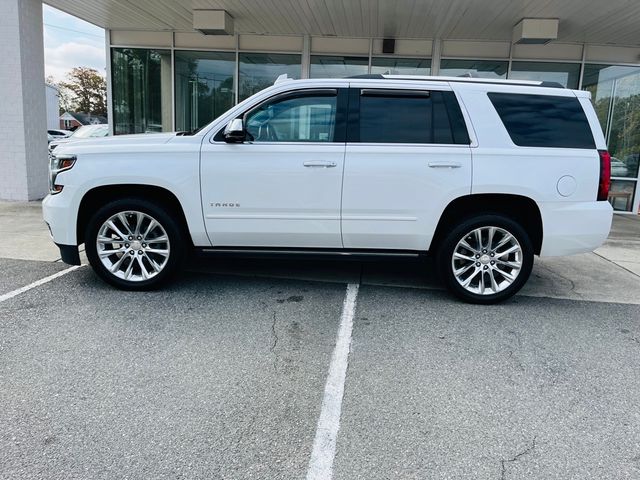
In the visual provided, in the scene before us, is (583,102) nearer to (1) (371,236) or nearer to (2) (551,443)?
(1) (371,236)

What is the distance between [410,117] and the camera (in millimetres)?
4914

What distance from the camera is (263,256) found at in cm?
504

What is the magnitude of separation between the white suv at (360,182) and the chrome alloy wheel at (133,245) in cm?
1

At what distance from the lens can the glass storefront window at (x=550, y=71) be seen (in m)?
11.8

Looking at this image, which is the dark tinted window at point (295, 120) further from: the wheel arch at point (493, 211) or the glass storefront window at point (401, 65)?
the glass storefront window at point (401, 65)

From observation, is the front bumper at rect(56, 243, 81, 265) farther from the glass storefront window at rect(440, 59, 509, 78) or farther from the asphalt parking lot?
the glass storefront window at rect(440, 59, 509, 78)

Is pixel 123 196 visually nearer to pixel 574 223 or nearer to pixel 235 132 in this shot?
pixel 235 132

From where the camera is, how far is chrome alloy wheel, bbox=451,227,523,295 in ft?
16.2

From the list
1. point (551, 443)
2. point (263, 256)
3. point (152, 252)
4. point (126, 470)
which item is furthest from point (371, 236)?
point (126, 470)

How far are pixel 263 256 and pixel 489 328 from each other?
85.9 inches

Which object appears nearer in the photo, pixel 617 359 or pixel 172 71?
pixel 617 359

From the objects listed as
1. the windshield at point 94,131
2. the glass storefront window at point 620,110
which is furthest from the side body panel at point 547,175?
the windshield at point 94,131

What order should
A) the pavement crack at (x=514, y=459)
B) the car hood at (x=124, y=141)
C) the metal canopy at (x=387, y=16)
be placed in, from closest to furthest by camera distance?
→ the pavement crack at (x=514, y=459)
the car hood at (x=124, y=141)
the metal canopy at (x=387, y=16)

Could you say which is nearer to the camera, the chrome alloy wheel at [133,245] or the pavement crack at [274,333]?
the pavement crack at [274,333]
